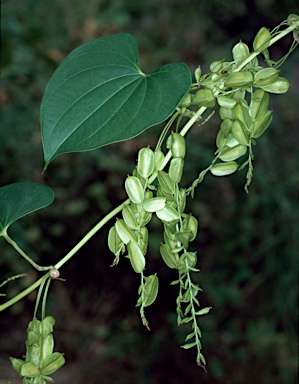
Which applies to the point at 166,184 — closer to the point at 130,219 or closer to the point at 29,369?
the point at 130,219

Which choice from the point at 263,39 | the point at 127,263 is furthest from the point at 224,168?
the point at 127,263

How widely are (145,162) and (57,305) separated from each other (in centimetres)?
151

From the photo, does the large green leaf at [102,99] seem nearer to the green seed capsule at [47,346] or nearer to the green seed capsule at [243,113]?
the green seed capsule at [243,113]

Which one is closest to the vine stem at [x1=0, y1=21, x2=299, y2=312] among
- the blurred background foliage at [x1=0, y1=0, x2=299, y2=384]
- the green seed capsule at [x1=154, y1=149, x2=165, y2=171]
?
the green seed capsule at [x1=154, y1=149, x2=165, y2=171]

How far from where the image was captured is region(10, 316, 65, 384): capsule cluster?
540 mm

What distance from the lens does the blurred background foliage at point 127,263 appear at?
187cm

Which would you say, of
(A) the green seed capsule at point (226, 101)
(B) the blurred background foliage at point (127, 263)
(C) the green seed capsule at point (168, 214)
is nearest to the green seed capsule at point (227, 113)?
(A) the green seed capsule at point (226, 101)

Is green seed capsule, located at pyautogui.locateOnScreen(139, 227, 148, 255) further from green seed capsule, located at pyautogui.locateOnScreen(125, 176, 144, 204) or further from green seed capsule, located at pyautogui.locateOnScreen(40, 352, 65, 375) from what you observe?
green seed capsule, located at pyautogui.locateOnScreen(40, 352, 65, 375)

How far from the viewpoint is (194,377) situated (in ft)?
6.15

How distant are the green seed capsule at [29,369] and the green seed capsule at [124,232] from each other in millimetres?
147

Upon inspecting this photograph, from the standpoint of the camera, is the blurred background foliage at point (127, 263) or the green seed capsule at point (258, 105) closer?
the green seed capsule at point (258, 105)

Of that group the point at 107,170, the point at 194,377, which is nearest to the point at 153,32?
the point at 107,170

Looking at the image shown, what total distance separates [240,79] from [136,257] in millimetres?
194

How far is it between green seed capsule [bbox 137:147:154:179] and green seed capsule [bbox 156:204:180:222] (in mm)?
35
